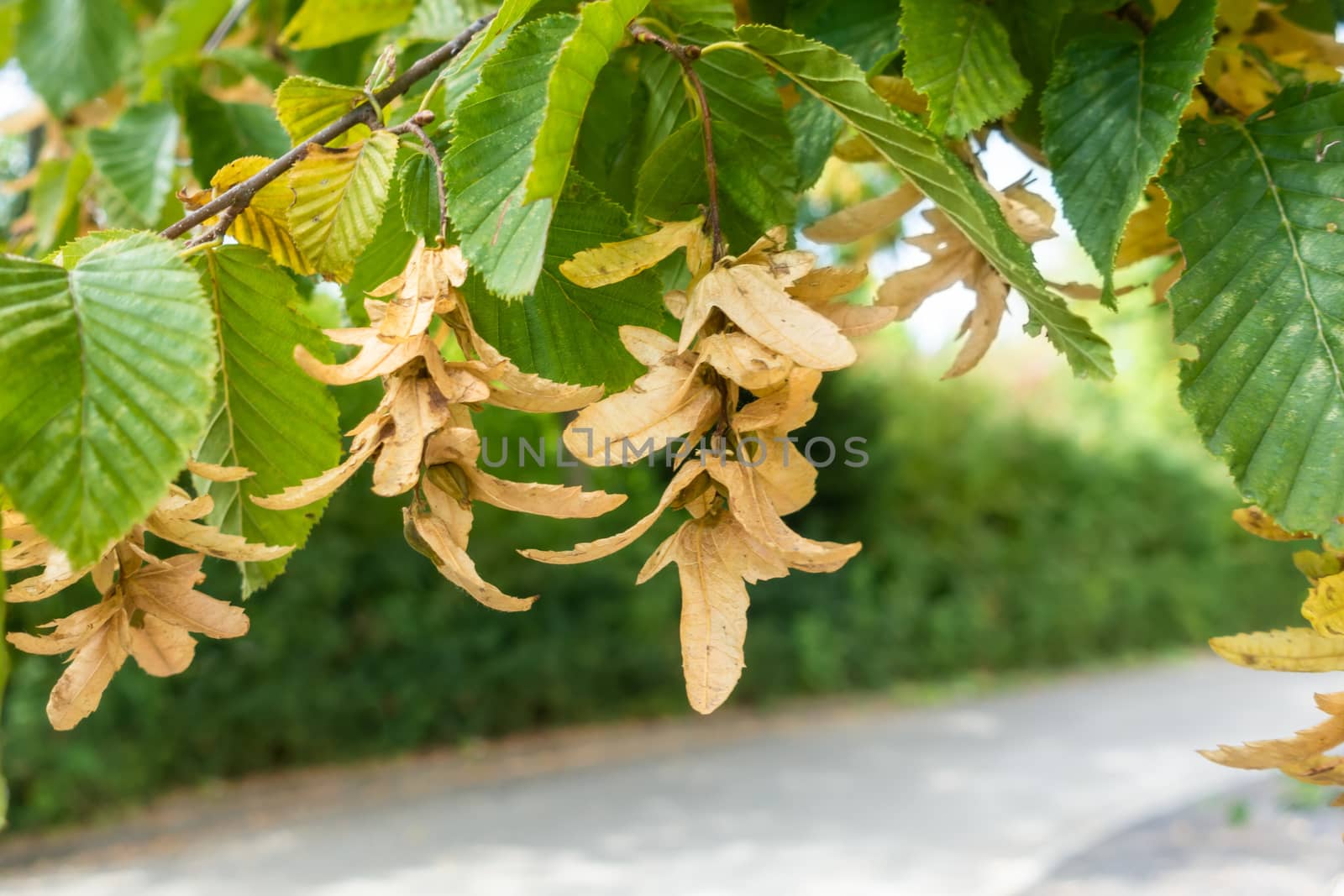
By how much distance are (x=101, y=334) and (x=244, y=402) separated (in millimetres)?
174

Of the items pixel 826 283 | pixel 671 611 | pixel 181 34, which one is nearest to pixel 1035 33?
pixel 826 283

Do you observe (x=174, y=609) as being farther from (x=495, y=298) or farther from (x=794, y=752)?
(x=794, y=752)

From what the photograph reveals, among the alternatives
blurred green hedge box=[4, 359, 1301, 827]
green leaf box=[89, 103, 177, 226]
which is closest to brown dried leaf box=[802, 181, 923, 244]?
green leaf box=[89, 103, 177, 226]

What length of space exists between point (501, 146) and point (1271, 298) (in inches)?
17.0

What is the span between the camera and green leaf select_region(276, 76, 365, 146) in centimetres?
57

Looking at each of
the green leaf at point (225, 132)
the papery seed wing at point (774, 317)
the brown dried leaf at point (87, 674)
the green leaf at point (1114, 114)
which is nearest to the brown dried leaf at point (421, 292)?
the papery seed wing at point (774, 317)

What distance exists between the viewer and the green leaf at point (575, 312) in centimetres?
55

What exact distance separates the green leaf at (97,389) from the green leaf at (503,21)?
7.1 inches

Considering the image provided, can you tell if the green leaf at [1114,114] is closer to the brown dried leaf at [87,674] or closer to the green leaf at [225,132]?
the brown dried leaf at [87,674]

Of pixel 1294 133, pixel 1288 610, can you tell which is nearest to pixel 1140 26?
pixel 1294 133

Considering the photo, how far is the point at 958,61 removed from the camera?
23.5 inches

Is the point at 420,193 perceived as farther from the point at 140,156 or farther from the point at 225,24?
the point at 225,24

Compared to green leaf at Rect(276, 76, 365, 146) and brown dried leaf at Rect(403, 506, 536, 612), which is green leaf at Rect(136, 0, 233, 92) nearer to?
green leaf at Rect(276, 76, 365, 146)

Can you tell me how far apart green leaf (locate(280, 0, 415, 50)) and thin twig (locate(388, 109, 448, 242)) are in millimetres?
418
